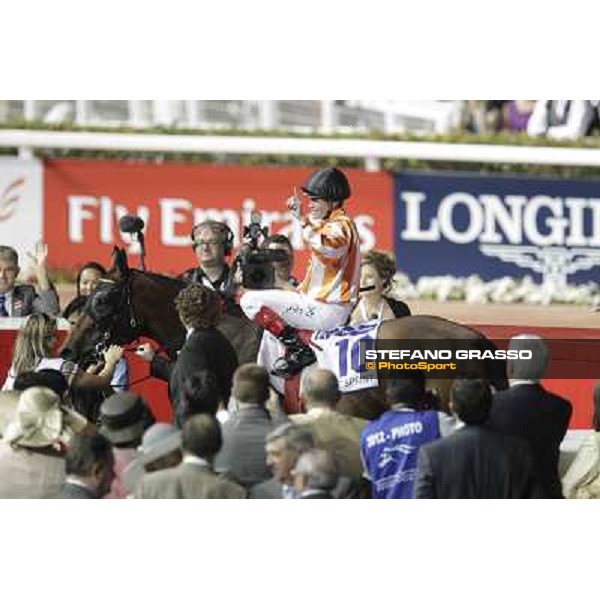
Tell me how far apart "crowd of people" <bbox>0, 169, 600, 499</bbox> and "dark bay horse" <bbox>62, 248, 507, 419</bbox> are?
4cm

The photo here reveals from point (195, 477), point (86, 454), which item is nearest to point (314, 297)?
point (195, 477)

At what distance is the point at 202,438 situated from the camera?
7434mm

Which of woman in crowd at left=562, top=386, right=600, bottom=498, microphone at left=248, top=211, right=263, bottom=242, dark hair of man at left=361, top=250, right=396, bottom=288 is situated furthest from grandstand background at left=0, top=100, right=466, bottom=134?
woman in crowd at left=562, top=386, right=600, bottom=498

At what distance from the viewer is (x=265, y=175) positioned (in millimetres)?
7879

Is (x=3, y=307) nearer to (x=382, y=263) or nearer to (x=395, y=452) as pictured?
(x=382, y=263)

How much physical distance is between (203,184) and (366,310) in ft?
2.88

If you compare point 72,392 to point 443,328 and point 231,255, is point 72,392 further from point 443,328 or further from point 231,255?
point 443,328

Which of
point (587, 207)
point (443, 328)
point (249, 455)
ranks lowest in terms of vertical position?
point (249, 455)

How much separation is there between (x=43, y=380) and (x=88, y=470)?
0.48 m

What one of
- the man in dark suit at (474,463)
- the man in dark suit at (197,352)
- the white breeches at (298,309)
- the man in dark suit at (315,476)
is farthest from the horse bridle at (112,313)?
the man in dark suit at (474,463)

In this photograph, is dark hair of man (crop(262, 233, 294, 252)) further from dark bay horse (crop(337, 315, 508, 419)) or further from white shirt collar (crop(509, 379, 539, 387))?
white shirt collar (crop(509, 379, 539, 387))

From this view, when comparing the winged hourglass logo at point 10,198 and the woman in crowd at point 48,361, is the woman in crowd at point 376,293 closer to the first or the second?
the woman in crowd at point 48,361

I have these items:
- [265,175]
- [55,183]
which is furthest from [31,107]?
[265,175]

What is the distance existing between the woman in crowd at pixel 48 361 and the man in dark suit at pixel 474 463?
135 cm
